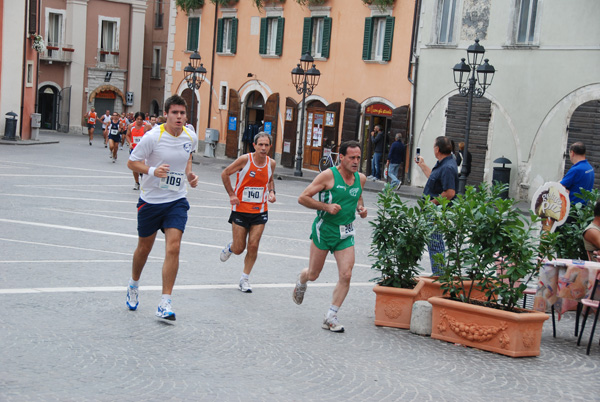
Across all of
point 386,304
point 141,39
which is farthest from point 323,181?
point 141,39

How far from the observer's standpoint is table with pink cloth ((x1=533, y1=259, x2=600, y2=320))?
8.50 m

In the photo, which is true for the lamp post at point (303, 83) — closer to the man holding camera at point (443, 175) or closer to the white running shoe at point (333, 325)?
the man holding camera at point (443, 175)

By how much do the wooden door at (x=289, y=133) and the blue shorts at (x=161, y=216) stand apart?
92.7ft

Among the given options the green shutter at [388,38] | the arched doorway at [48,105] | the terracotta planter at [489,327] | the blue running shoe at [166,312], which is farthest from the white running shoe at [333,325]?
the arched doorway at [48,105]

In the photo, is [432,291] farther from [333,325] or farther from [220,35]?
[220,35]

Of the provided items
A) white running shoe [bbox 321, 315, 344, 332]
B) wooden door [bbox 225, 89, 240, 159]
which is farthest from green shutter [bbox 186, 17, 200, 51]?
white running shoe [bbox 321, 315, 344, 332]

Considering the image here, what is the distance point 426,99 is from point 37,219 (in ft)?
59.8

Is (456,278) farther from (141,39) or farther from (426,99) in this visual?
(141,39)

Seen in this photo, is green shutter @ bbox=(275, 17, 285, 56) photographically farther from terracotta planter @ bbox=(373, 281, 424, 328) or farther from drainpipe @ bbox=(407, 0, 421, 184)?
terracotta planter @ bbox=(373, 281, 424, 328)

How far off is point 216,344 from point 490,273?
104 inches

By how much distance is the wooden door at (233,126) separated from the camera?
40281 mm

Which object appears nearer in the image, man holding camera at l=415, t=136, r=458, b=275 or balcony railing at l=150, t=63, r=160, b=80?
man holding camera at l=415, t=136, r=458, b=275

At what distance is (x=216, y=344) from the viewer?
7.37 metres

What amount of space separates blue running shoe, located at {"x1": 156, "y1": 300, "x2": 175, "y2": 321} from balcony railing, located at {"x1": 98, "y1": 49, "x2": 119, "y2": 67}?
50.5m
